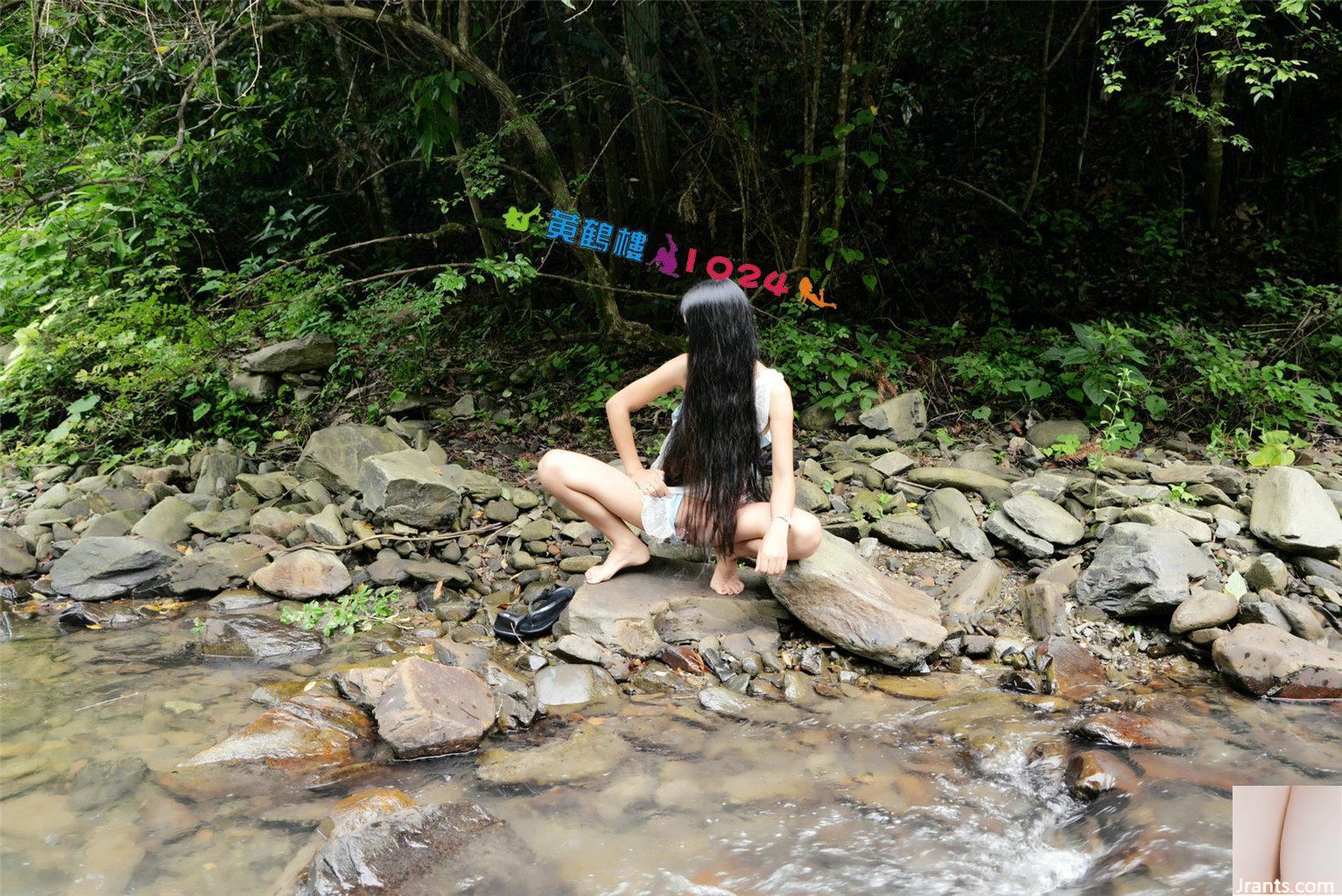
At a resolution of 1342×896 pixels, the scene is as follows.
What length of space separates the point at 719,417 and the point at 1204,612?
73.6 inches

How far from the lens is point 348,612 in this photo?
3541 mm

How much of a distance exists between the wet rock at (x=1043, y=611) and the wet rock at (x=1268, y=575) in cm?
71

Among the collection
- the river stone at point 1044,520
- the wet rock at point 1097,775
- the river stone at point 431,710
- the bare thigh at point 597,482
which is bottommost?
the river stone at point 431,710

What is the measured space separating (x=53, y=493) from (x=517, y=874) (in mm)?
4336

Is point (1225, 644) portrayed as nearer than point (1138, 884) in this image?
No

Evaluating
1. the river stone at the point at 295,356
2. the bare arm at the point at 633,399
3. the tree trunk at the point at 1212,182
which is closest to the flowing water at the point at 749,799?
the bare arm at the point at 633,399

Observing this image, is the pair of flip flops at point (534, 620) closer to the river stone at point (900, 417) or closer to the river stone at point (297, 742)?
the river stone at point (297, 742)

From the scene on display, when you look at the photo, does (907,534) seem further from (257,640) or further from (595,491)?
(257,640)

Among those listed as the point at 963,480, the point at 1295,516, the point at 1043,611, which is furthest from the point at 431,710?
the point at 1295,516

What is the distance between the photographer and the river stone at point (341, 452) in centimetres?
458

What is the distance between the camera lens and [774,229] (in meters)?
5.83

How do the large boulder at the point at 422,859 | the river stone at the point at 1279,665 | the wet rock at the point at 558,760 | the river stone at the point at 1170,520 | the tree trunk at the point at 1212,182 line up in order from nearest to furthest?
the large boulder at the point at 422,859 < the wet rock at the point at 558,760 < the river stone at the point at 1279,665 < the river stone at the point at 1170,520 < the tree trunk at the point at 1212,182

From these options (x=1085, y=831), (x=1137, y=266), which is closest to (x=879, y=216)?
(x=1137, y=266)

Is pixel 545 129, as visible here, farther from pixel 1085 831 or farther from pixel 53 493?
pixel 1085 831
